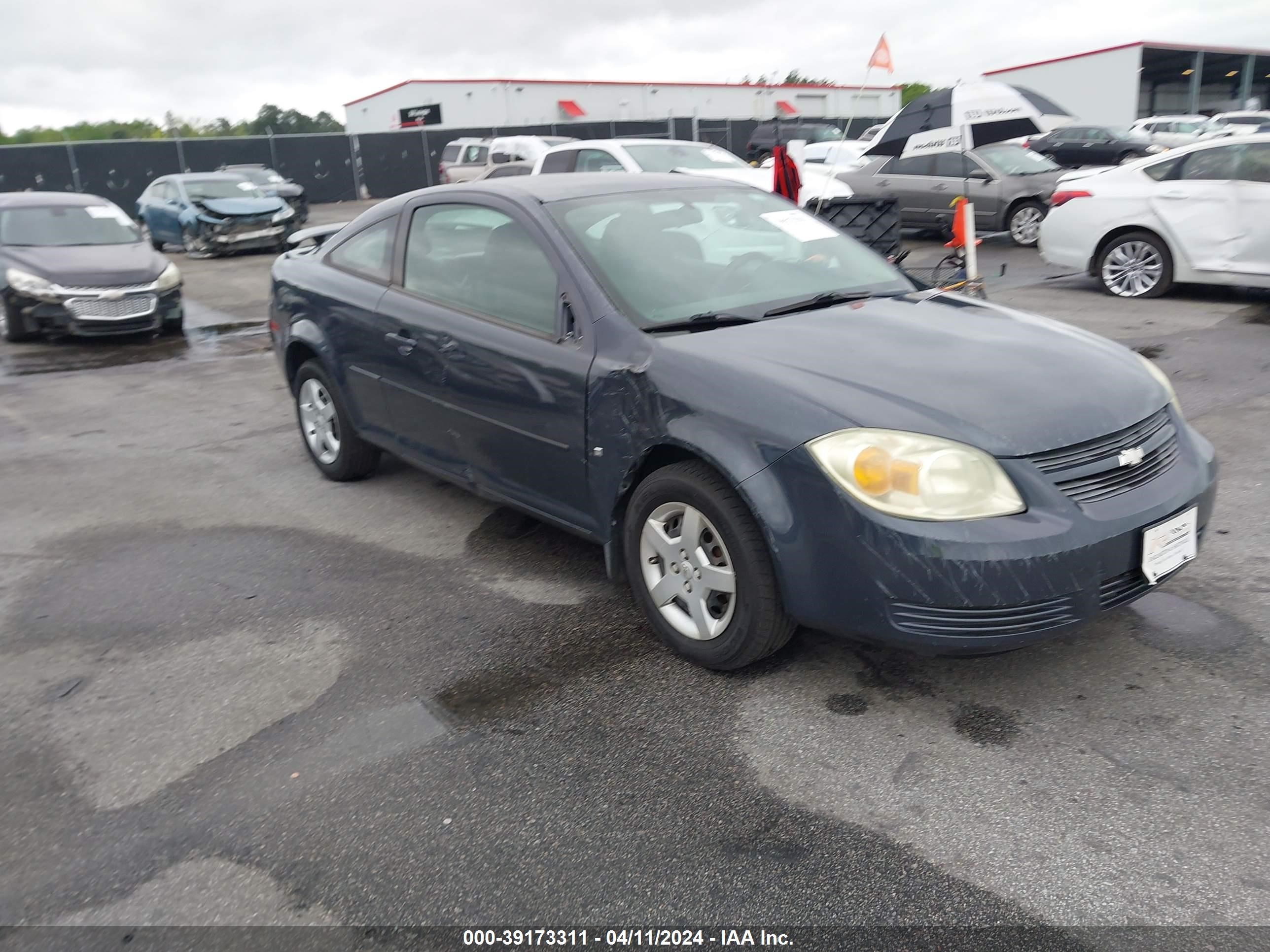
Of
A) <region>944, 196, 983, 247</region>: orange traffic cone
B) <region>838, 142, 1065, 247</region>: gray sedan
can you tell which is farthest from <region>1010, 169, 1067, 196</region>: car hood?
<region>944, 196, 983, 247</region>: orange traffic cone

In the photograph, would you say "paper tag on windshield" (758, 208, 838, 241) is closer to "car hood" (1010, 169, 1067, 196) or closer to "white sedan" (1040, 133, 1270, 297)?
"white sedan" (1040, 133, 1270, 297)

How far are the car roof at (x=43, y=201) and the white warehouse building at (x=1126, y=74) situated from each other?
3527cm

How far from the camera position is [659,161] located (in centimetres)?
1328

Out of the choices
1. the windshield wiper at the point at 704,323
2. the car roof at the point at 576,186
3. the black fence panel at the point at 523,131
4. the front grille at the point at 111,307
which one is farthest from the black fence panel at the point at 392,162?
the windshield wiper at the point at 704,323

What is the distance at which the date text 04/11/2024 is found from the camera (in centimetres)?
233

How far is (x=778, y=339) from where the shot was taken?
3551 mm

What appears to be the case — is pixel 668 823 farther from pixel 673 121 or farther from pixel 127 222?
pixel 673 121

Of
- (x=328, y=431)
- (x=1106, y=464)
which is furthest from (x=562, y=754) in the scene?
(x=328, y=431)

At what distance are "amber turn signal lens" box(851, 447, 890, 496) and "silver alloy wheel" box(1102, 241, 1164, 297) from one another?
836 cm

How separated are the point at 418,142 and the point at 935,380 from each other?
35910 millimetres

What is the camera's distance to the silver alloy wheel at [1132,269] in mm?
9953

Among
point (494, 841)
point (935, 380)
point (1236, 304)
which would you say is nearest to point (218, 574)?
point (494, 841)

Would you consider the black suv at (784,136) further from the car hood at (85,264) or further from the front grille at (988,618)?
the front grille at (988,618)

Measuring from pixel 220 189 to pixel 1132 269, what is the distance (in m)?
15.7
